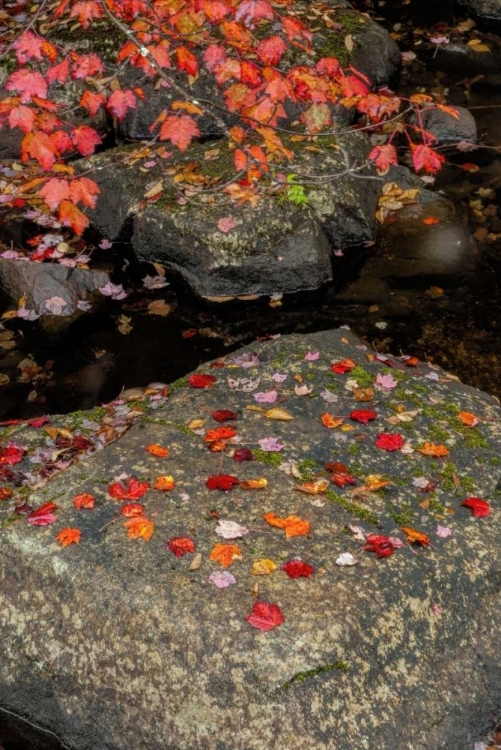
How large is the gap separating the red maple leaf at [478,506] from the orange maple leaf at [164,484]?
5.00 ft

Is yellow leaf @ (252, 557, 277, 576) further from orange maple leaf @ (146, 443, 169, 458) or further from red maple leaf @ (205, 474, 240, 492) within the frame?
orange maple leaf @ (146, 443, 169, 458)

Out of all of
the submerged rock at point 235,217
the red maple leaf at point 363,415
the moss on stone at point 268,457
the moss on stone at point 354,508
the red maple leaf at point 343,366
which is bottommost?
the submerged rock at point 235,217

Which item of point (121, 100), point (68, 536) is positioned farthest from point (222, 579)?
point (121, 100)

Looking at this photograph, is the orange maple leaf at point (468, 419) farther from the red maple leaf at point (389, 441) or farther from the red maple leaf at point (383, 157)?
the red maple leaf at point (383, 157)

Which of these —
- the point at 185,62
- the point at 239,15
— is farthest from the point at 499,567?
the point at 185,62

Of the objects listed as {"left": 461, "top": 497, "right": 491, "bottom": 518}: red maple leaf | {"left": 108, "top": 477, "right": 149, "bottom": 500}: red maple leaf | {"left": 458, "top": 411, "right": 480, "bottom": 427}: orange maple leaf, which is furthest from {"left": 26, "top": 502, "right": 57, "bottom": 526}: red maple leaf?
{"left": 458, "top": 411, "right": 480, "bottom": 427}: orange maple leaf

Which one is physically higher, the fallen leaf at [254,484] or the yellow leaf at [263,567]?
the yellow leaf at [263,567]

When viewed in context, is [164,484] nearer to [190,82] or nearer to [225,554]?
[225,554]

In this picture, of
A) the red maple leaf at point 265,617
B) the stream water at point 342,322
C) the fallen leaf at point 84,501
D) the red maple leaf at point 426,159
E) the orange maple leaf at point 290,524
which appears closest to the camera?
the red maple leaf at point 265,617

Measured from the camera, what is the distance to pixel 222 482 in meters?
4.58

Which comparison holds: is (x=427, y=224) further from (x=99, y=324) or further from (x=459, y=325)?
(x=99, y=324)

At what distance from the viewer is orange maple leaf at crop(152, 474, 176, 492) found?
4.55 m

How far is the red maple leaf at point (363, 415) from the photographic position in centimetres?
514

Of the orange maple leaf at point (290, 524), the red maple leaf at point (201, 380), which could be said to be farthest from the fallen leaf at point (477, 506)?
the red maple leaf at point (201, 380)
